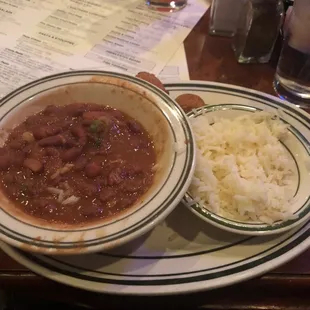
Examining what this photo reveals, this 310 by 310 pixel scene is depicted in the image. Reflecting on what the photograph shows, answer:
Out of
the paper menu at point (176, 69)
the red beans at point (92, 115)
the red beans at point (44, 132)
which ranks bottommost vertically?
the paper menu at point (176, 69)

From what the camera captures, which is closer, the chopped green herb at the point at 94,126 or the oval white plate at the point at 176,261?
the oval white plate at the point at 176,261

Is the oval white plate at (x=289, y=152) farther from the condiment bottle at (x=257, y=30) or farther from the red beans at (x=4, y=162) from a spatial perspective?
the red beans at (x=4, y=162)

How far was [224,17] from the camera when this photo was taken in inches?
65.4

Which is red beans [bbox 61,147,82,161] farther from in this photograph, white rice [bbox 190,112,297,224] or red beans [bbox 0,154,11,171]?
white rice [bbox 190,112,297,224]

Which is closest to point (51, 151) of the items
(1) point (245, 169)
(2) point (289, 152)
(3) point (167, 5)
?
(1) point (245, 169)

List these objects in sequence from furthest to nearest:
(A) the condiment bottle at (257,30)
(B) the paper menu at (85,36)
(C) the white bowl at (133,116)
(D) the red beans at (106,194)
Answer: (B) the paper menu at (85,36) → (A) the condiment bottle at (257,30) → (D) the red beans at (106,194) → (C) the white bowl at (133,116)

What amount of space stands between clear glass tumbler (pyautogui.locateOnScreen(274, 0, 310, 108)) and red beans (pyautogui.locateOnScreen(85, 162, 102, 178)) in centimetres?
76

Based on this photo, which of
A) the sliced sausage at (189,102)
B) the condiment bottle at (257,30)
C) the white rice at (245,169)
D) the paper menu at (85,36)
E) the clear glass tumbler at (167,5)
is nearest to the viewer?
the white rice at (245,169)

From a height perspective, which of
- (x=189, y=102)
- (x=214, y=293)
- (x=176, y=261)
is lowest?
(x=214, y=293)

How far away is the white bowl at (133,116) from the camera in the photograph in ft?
2.69

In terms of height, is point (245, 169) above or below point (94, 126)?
below

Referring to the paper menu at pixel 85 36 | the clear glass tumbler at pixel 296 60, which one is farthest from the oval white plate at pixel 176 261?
the paper menu at pixel 85 36

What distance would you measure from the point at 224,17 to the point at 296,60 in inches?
15.8

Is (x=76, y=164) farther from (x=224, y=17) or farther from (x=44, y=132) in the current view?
(x=224, y=17)
